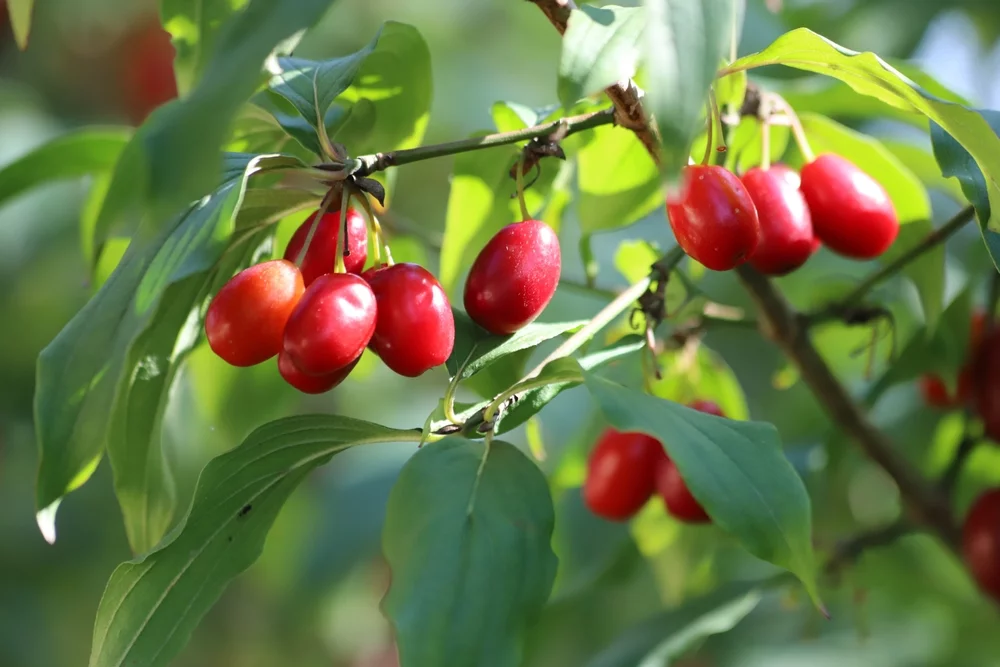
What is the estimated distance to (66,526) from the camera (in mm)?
2207

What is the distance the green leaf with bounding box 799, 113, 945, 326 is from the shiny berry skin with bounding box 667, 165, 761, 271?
1.09ft

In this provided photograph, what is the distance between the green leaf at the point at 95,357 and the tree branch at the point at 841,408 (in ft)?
1.55

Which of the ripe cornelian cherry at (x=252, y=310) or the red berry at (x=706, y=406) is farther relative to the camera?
Answer: the red berry at (x=706, y=406)

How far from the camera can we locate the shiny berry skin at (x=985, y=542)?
99cm

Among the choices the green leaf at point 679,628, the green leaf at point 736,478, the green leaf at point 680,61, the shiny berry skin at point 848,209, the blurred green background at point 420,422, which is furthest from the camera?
the blurred green background at point 420,422

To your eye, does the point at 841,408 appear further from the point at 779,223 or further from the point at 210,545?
the point at 210,545

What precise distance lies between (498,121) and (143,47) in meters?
1.86

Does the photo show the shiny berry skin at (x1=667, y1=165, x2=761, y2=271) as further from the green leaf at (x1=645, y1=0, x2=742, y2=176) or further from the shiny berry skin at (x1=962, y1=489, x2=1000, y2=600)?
the shiny berry skin at (x1=962, y1=489, x2=1000, y2=600)

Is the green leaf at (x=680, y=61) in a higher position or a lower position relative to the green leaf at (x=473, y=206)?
higher

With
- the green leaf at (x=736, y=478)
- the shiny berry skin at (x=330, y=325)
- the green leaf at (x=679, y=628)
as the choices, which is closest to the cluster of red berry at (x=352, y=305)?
the shiny berry skin at (x=330, y=325)

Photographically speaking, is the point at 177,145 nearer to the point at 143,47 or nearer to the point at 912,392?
the point at 912,392

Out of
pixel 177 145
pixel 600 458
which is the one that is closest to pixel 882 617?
pixel 600 458

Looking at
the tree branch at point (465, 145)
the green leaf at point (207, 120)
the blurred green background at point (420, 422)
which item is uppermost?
the green leaf at point (207, 120)

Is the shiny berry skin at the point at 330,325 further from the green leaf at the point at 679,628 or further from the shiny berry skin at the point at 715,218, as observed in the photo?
the green leaf at the point at 679,628
